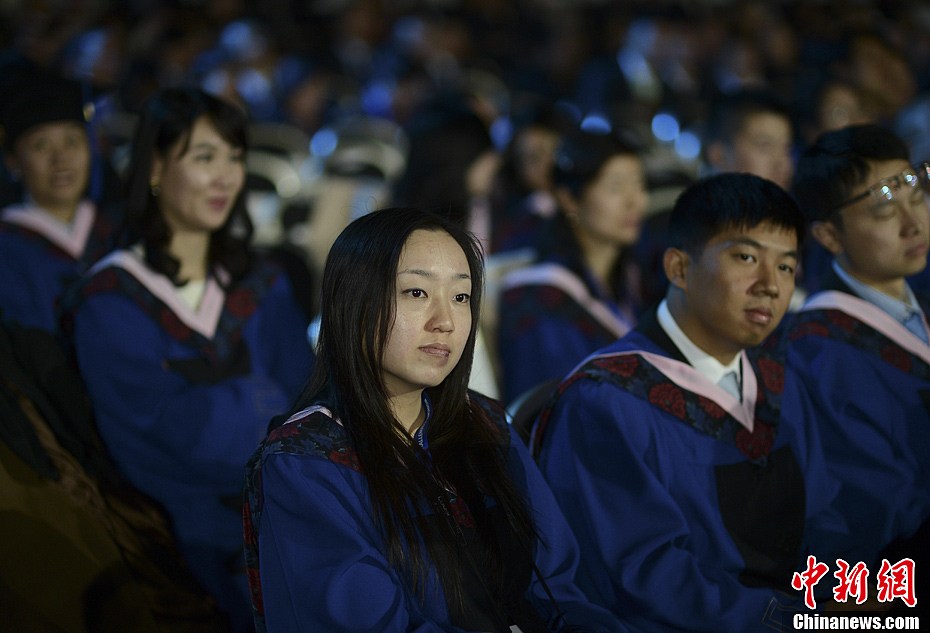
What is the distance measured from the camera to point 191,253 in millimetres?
3133

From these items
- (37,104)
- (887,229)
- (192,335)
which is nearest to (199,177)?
(192,335)

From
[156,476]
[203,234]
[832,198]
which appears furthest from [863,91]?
[156,476]

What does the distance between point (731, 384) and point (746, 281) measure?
10.3 inches

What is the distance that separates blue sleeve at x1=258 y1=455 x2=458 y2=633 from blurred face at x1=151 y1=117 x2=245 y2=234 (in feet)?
4.71

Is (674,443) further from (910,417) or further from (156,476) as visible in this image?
(156,476)

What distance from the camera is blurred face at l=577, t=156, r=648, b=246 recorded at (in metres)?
3.82

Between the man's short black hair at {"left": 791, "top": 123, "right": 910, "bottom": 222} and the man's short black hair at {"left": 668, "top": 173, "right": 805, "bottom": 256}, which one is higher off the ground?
the man's short black hair at {"left": 791, "top": 123, "right": 910, "bottom": 222}

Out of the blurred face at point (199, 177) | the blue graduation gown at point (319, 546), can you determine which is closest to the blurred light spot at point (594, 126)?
the blurred face at point (199, 177)

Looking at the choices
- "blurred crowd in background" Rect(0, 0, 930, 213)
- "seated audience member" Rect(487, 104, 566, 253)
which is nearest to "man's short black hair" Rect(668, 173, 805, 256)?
"seated audience member" Rect(487, 104, 566, 253)

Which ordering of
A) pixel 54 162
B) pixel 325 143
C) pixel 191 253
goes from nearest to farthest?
pixel 191 253
pixel 54 162
pixel 325 143

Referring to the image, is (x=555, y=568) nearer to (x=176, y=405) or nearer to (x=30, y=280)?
(x=176, y=405)

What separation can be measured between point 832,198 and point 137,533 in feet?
5.91

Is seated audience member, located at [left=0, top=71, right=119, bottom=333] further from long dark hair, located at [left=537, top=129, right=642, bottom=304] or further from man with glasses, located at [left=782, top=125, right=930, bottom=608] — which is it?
man with glasses, located at [left=782, top=125, right=930, bottom=608]

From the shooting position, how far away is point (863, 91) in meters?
5.17
